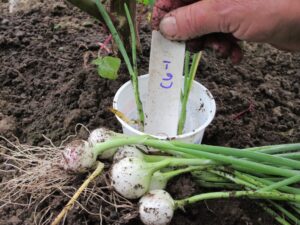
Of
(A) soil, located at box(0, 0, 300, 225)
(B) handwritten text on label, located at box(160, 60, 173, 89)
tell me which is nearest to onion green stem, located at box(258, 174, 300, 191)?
(A) soil, located at box(0, 0, 300, 225)

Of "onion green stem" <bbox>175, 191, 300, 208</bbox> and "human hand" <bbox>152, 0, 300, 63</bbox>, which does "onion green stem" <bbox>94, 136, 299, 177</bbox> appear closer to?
"onion green stem" <bbox>175, 191, 300, 208</bbox>

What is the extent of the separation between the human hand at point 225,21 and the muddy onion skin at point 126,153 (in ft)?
0.99

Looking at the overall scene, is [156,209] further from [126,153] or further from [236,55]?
[236,55]

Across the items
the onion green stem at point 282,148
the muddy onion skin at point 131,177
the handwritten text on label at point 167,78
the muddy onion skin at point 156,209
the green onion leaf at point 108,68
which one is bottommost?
the muddy onion skin at point 156,209

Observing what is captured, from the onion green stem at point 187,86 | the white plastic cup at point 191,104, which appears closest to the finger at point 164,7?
the onion green stem at point 187,86

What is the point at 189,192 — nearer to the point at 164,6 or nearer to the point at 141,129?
the point at 141,129

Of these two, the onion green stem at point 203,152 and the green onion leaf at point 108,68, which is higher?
the green onion leaf at point 108,68

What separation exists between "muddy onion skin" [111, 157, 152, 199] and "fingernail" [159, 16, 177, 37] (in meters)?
0.32

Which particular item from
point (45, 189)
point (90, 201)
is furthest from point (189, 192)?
point (45, 189)

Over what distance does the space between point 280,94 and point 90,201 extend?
86cm

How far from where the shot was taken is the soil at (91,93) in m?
1.20

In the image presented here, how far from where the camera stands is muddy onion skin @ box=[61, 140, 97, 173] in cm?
112

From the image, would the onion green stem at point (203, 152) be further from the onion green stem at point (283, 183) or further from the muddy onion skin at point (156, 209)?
the muddy onion skin at point (156, 209)

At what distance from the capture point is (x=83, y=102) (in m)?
1.50
